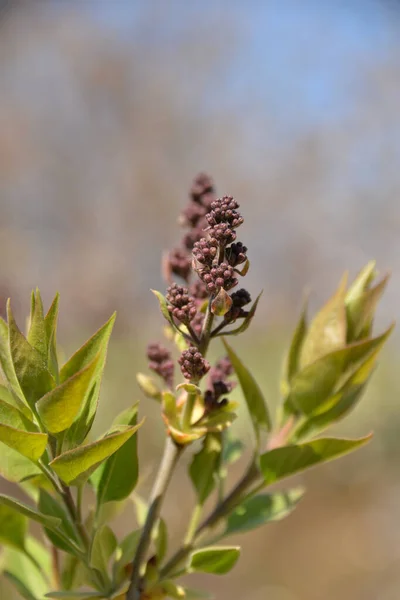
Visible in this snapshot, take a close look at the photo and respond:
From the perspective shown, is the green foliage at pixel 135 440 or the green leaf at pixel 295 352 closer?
the green foliage at pixel 135 440

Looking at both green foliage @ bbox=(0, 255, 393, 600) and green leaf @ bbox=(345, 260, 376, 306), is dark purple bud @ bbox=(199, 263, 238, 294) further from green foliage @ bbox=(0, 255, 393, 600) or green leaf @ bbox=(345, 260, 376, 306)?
green leaf @ bbox=(345, 260, 376, 306)

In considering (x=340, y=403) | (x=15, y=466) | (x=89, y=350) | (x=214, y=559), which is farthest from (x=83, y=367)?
(x=340, y=403)

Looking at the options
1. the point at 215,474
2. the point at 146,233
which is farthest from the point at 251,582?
the point at 146,233

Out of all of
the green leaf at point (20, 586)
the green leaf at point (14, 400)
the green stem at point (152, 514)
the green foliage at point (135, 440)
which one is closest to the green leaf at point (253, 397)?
the green foliage at point (135, 440)

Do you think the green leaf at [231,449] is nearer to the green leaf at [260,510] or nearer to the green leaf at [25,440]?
the green leaf at [260,510]

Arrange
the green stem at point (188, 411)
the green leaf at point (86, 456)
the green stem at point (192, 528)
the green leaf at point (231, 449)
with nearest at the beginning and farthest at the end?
1. the green leaf at point (86, 456)
2. the green stem at point (188, 411)
3. the green stem at point (192, 528)
4. the green leaf at point (231, 449)

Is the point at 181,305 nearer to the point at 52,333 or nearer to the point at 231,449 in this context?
the point at 52,333
